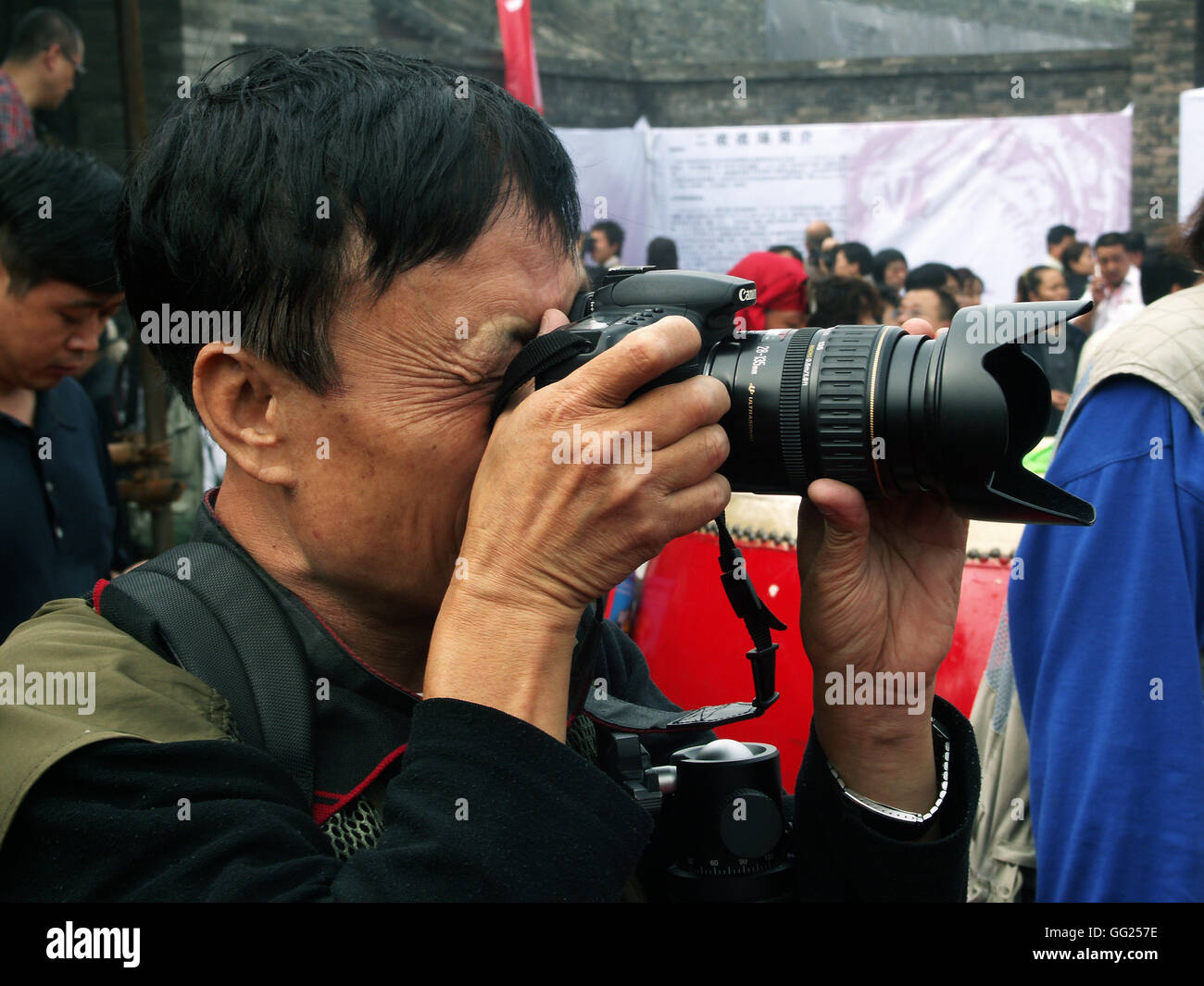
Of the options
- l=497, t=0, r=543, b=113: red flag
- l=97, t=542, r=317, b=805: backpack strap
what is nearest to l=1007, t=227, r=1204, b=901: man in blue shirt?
l=97, t=542, r=317, b=805: backpack strap

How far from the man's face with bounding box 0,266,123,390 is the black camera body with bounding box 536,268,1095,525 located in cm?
165

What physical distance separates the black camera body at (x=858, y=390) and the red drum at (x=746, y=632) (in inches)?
51.9

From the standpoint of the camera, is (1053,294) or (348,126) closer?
(348,126)

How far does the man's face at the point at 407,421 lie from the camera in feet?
3.85

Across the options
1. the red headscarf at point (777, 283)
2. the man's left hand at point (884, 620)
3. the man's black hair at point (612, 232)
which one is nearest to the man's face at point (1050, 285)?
the man's black hair at point (612, 232)

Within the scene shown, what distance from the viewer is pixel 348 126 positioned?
117 centimetres

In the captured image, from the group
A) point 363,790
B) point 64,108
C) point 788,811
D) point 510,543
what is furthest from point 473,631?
point 64,108

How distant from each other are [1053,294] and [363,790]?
664 centimetres

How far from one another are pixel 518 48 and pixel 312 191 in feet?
18.8

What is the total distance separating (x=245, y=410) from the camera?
4.02ft

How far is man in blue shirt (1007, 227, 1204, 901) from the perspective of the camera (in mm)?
1530

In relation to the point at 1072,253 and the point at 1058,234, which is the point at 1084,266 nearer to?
the point at 1072,253

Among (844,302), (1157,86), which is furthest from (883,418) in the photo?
(1157,86)
